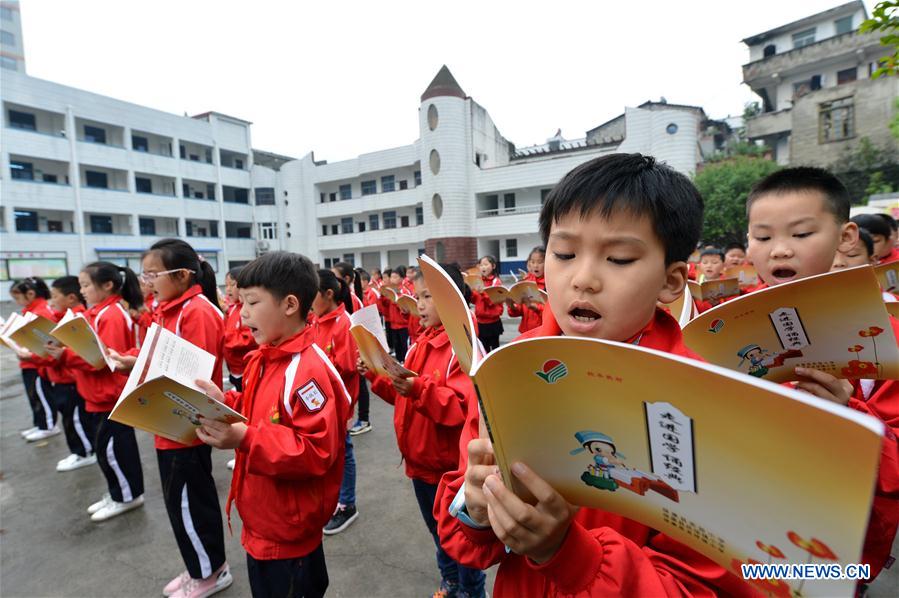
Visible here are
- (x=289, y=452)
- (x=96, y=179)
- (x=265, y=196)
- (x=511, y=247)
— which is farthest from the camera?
(x=265, y=196)

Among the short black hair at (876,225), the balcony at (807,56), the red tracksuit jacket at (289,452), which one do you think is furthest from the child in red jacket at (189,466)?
the balcony at (807,56)

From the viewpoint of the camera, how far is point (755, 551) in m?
0.55

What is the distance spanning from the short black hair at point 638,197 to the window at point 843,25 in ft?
107

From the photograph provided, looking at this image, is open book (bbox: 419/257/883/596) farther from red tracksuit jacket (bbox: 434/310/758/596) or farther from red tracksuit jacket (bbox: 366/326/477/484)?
red tracksuit jacket (bbox: 366/326/477/484)

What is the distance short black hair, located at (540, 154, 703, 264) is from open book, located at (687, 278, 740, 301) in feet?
11.3

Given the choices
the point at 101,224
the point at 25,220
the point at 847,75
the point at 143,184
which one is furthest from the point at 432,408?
the point at 143,184

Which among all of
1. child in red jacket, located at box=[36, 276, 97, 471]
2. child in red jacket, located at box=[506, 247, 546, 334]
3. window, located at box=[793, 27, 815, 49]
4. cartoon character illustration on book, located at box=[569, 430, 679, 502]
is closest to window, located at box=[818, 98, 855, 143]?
window, located at box=[793, 27, 815, 49]

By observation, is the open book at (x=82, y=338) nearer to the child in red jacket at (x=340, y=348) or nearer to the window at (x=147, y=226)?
the child in red jacket at (x=340, y=348)

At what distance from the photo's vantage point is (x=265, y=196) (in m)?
31.5

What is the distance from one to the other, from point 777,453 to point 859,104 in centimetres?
2677

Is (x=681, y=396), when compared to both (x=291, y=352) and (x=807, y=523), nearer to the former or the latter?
(x=807, y=523)

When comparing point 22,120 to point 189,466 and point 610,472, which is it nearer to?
point 189,466

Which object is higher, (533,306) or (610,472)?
(610,472)

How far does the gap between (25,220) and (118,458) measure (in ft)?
86.6
